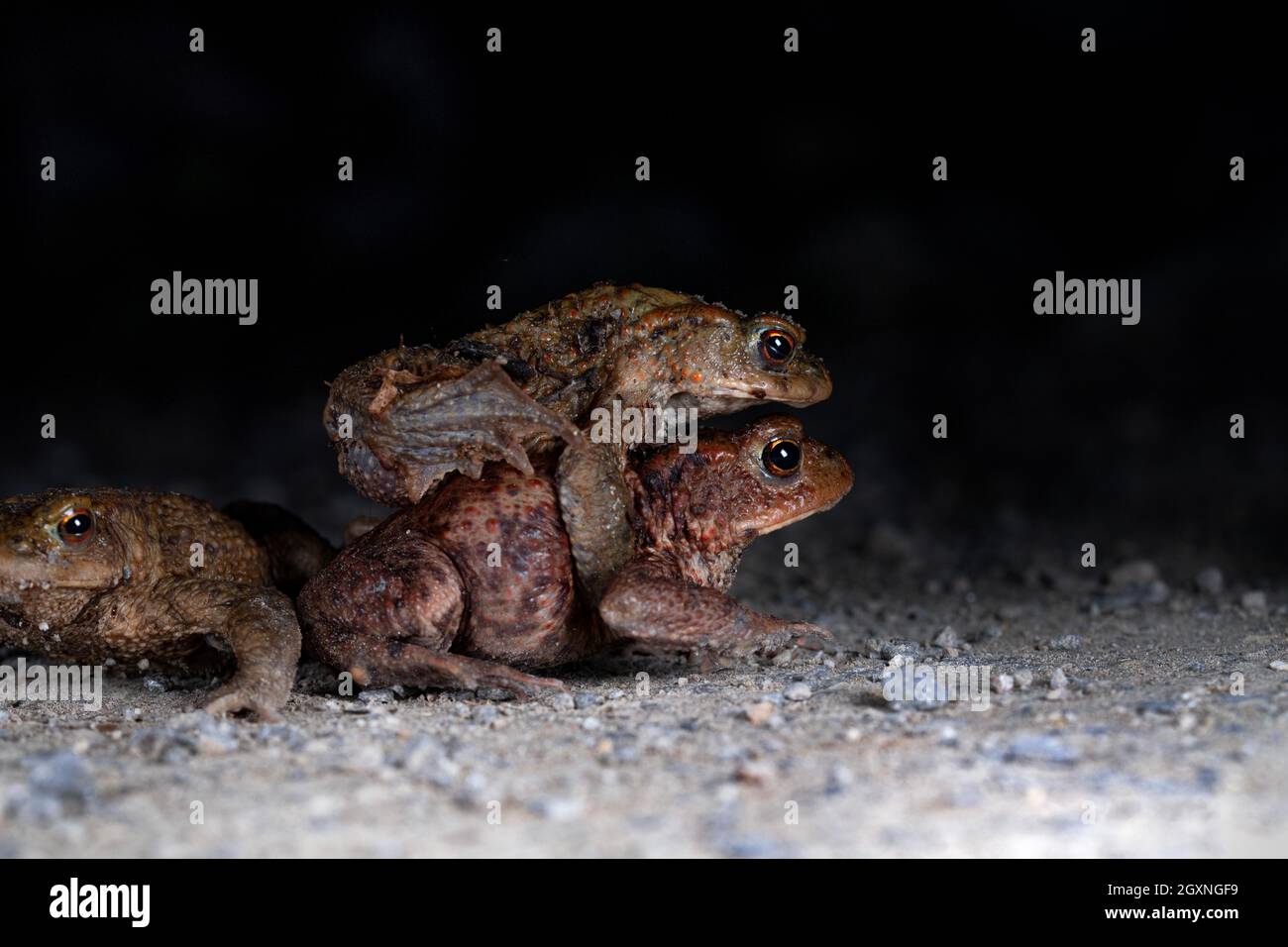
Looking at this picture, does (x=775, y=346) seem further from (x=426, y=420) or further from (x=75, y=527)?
(x=75, y=527)

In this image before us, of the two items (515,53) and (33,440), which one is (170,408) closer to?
(33,440)

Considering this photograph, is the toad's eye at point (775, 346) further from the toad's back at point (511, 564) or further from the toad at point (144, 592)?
the toad at point (144, 592)

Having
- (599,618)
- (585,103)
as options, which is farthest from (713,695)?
(585,103)

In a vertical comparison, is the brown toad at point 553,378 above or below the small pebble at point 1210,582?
above

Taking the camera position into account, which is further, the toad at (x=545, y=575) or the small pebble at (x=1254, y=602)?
the small pebble at (x=1254, y=602)

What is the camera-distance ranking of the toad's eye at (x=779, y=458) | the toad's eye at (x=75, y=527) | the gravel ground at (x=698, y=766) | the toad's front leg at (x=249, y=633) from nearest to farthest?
the gravel ground at (x=698, y=766) < the toad's front leg at (x=249, y=633) < the toad's eye at (x=75, y=527) < the toad's eye at (x=779, y=458)

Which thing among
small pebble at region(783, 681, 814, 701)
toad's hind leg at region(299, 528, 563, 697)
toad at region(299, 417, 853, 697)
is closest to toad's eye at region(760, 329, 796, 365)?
toad at region(299, 417, 853, 697)

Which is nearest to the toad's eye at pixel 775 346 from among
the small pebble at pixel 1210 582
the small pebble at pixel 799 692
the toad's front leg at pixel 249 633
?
the small pebble at pixel 799 692

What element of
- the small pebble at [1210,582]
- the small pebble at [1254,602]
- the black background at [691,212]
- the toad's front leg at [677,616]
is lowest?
the small pebble at [1254,602]

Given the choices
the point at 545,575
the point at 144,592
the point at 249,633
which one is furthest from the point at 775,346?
the point at 144,592
